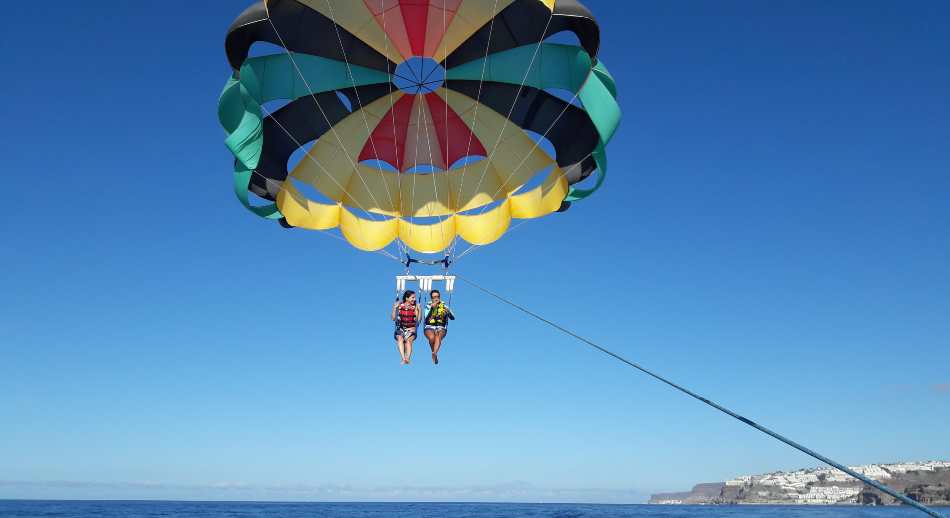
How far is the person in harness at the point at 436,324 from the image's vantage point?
1188 centimetres

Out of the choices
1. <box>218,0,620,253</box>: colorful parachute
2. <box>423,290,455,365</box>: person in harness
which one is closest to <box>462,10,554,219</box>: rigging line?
<box>218,0,620,253</box>: colorful parachute

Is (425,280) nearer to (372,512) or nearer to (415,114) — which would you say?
(415,114)

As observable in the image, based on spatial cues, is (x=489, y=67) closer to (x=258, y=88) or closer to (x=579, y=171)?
(x=579, y=171)

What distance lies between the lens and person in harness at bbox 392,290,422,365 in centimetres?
1188

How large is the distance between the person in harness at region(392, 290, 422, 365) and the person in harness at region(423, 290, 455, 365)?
19cm

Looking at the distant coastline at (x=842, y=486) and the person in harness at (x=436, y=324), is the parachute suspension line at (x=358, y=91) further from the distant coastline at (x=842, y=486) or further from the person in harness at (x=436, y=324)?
the distant coastline at (x=842, y=486)

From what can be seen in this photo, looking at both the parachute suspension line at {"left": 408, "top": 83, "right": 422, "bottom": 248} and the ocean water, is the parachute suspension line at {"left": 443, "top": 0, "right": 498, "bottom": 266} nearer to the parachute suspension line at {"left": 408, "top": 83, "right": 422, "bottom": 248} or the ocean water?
the parachute suspension line at {"left": 408, "top": 83, "right": 422, "bottom": 248}

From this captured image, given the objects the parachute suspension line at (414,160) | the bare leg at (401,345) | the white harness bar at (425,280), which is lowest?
the bare leg at (401,345)

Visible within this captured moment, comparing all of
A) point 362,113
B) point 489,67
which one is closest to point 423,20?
point 489,67

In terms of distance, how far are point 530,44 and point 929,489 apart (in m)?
111

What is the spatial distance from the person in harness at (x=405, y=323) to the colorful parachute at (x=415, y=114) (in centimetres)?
181

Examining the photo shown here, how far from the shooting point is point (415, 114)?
13.7 metres

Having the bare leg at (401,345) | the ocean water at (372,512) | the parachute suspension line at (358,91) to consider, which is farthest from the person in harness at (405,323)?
the ocean water at (372,512)

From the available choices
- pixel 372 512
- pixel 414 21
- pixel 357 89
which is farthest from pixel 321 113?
pixel 372 512
